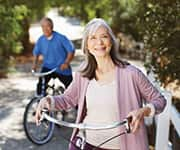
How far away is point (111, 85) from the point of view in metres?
3.29

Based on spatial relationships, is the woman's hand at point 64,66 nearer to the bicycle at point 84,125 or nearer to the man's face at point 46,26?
the man's face at point 46,26

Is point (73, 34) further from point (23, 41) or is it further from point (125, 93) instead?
point (125, 93)

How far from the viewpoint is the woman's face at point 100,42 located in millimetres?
3301

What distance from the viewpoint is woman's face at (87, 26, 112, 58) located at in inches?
130

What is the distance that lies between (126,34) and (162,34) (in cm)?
1715

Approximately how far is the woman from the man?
12.6 ft

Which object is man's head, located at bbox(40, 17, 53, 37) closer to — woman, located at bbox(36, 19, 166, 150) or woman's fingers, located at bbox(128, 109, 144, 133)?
woman, located at bbox(36, 19, 166, 150)

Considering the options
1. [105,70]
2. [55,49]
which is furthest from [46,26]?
[105,70]

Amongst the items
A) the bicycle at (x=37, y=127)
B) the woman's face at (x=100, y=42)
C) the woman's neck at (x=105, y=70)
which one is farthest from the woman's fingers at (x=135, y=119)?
the bicycle at (x=37, y=127)

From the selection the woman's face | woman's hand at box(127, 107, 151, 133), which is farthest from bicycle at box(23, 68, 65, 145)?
woman's hand at box(127, 107, 151, 133)

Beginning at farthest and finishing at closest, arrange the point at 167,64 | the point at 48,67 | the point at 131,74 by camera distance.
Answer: the point at 48,67
the point at 167,64
the point at 131,74

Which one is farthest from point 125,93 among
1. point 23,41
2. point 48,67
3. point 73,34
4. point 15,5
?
point 73,34

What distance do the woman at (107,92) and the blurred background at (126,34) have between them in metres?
0.87

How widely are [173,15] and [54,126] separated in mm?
2668
